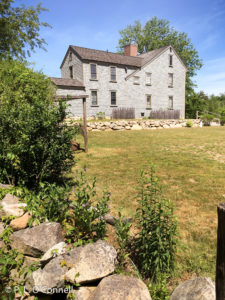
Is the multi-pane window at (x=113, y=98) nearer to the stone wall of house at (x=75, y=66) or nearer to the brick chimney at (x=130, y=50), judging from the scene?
the stone wall of house at (x=75, y=66)

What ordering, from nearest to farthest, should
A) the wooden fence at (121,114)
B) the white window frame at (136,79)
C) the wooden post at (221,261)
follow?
the wooden post at (221,261)
the wooden fence at (121,114)
the white window frame at (136,79)

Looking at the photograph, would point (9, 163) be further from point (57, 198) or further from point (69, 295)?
point (69, 295)

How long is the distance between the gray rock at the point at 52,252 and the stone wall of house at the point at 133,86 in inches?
968

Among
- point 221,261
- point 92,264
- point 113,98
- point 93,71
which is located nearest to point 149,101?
point 113,98

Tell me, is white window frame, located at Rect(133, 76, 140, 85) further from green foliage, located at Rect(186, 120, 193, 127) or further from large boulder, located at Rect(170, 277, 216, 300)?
large boulder, located at Rect(170, 277, 216, 300)

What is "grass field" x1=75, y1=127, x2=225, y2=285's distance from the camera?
328 cm

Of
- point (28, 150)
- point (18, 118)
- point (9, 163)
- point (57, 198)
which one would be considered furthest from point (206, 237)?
point (18, 118)

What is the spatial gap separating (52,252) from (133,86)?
98.4ft

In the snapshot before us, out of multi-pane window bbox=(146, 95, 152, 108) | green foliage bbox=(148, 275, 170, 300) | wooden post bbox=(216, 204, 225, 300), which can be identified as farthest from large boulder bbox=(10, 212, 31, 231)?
multi-pane window bbox=(146, 95, 152, 108)

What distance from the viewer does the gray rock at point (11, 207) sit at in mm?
3557

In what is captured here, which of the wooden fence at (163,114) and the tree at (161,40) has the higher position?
the tree at (161,40)

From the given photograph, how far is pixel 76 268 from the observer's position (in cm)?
255

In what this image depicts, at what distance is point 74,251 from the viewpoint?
2.85m

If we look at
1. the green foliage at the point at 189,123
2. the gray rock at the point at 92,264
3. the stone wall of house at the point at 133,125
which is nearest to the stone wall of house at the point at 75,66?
the stone wall of house at the point at 133,125
